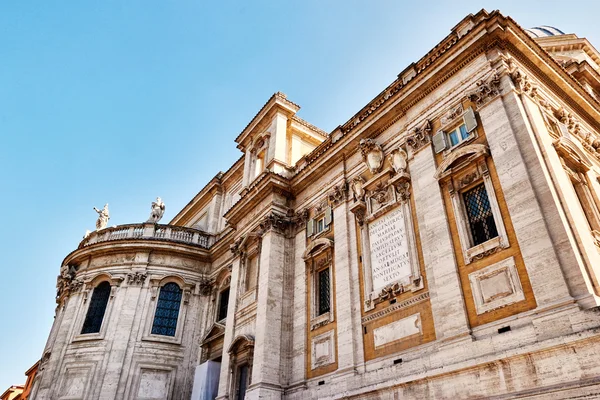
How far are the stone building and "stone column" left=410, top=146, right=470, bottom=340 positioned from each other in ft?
0.15

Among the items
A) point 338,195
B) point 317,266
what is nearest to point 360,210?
point 338,195

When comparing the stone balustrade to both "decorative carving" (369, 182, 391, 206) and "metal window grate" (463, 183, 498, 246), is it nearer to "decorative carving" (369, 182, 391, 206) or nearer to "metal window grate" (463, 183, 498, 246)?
"decorative carving" (369, 182, 391, 206)

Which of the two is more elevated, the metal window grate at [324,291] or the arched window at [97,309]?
the arched window at [97,309]

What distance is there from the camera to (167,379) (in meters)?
21.7

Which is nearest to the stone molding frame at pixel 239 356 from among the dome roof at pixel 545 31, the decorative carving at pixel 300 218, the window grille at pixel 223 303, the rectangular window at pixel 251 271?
the rectangular window at pixel 251 271

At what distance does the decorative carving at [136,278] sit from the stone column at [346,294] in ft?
38.7

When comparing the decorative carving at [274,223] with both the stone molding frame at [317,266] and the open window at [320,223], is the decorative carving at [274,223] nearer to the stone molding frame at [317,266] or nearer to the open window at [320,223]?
the open window at [320,223]

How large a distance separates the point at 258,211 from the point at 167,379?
9.14 m

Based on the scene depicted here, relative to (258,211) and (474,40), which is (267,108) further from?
(474,40)

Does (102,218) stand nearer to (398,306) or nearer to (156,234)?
(156,234)

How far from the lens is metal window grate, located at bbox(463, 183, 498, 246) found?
11719mm

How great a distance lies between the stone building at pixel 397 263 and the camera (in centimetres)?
995

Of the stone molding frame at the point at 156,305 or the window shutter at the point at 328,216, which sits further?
the stone molding frame at the point at 156,305

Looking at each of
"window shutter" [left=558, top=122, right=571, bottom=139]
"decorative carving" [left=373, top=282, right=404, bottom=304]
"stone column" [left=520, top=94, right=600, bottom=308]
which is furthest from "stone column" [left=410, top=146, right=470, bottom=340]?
"window shutter" [left=558, top=122, right=571, bottom=139]
